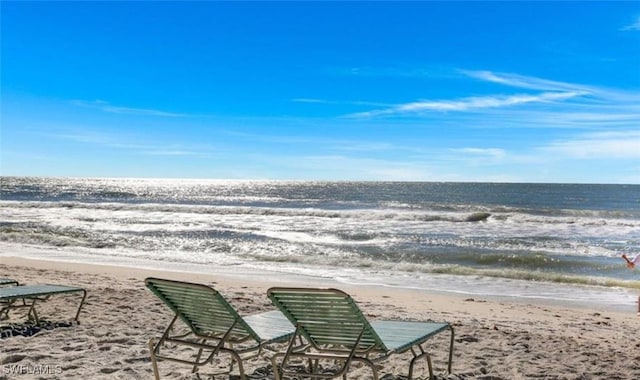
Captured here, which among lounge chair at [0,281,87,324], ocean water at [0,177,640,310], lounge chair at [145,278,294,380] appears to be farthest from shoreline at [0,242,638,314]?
lounge chair at [145,278,294,380]

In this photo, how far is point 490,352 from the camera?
17.3ft

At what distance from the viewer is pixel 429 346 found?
5422 millimetres

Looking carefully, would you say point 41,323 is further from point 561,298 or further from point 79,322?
point 561,298

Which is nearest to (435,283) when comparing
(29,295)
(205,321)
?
(29,295)

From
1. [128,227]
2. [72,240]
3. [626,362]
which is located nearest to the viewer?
[626,362]

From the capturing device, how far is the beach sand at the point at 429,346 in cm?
460

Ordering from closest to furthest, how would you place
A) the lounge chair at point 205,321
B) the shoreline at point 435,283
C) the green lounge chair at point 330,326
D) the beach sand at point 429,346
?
1. the green lounge chair at point 330,326
2. the lounge chair at point 205,321
3. the beach sand at point 429,346
4. the shoreline at point 435,283

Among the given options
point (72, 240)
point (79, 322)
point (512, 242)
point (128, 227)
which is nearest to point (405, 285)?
point (79, 322)

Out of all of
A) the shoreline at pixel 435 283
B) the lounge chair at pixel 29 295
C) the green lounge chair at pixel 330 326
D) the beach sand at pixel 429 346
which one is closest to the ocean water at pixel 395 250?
the shoreline at pixel 435 283

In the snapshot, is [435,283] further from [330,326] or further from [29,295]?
[330,326]

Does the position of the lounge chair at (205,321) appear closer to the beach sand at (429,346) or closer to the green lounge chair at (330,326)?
the green lounge chair at (330,326)

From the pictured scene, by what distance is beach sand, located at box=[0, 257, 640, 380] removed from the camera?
4.60 m

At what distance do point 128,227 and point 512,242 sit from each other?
15.4 meters

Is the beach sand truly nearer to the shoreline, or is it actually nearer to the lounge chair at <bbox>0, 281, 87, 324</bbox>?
the lounge chair at <bbox>0, 281, 87, 324</bbox>
